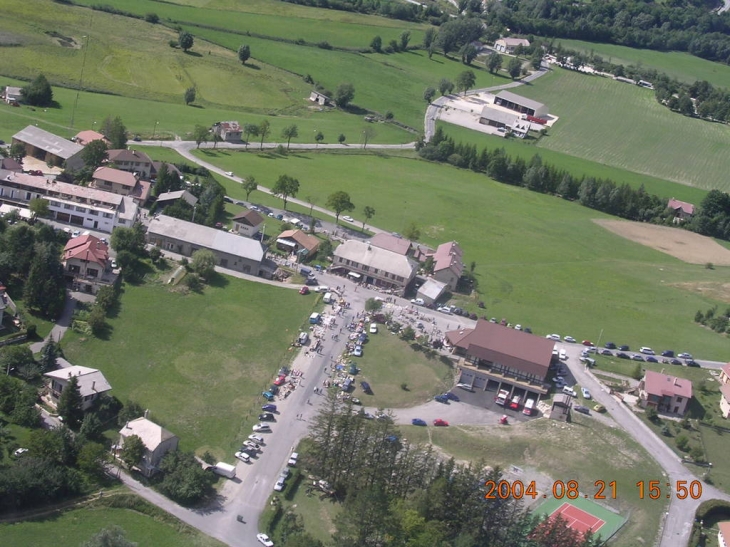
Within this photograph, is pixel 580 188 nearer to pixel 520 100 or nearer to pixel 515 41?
pixel 520 100

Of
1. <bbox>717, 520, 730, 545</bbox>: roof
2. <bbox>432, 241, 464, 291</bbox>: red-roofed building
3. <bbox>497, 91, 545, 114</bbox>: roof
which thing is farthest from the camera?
<bbox>497, 91, 545, 114</bbox>: roof

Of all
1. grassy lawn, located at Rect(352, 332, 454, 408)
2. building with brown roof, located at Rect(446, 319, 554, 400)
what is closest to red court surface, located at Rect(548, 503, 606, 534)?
building with brown roof, located at Rect(446, 319, 554, 400)

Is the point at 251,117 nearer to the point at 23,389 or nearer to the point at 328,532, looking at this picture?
the point at 23,389

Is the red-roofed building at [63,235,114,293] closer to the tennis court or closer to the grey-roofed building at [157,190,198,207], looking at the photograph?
the grey-roofed building at [157,190,198,207]

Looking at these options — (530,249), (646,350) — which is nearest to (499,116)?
(530,249)

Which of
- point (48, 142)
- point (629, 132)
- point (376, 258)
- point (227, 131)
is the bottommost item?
point (376, 258)

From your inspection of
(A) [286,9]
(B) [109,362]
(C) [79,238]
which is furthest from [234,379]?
(A) [286,9]
